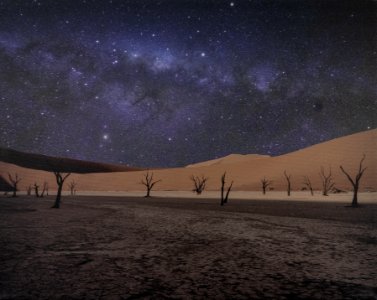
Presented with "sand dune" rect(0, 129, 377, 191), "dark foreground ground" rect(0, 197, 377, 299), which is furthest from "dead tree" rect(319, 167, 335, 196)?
"dark foreground ground" rect(0, 197, 377, 299)

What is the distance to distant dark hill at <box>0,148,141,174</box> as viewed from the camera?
10439cm

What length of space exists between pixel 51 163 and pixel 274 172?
232ft

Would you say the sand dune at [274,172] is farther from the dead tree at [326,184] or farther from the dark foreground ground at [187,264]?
the dark foreground ground at [187,264]

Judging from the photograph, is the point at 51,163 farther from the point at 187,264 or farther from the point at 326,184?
the point at 187,264

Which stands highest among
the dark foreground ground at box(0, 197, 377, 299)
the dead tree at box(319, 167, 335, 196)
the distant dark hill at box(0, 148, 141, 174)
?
the distant dark hill at box(0, 148, 141, 174)

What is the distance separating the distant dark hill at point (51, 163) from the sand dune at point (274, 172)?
23472mm

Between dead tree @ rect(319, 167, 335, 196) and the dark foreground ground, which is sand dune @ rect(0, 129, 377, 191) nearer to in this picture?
dead tree @ rect(319, 167, 335, 196)

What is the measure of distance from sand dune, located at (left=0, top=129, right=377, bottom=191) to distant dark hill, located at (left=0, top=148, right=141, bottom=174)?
924 inches

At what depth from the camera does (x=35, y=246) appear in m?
8.71

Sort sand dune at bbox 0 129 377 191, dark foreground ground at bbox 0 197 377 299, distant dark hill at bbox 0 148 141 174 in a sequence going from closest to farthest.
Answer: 1. dark foreground ground at bbox 0 197 377 299
2. sand dune at bbox 0 129 377 191
3. distant dark hill at bbox 0 148 141 174

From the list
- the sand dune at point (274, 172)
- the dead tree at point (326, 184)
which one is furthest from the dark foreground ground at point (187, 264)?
the sand dune at point (274, 172)

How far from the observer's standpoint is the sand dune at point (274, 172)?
57.4 m

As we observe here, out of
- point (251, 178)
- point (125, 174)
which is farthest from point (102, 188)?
point (251, 178)

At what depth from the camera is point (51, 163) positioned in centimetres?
11038
